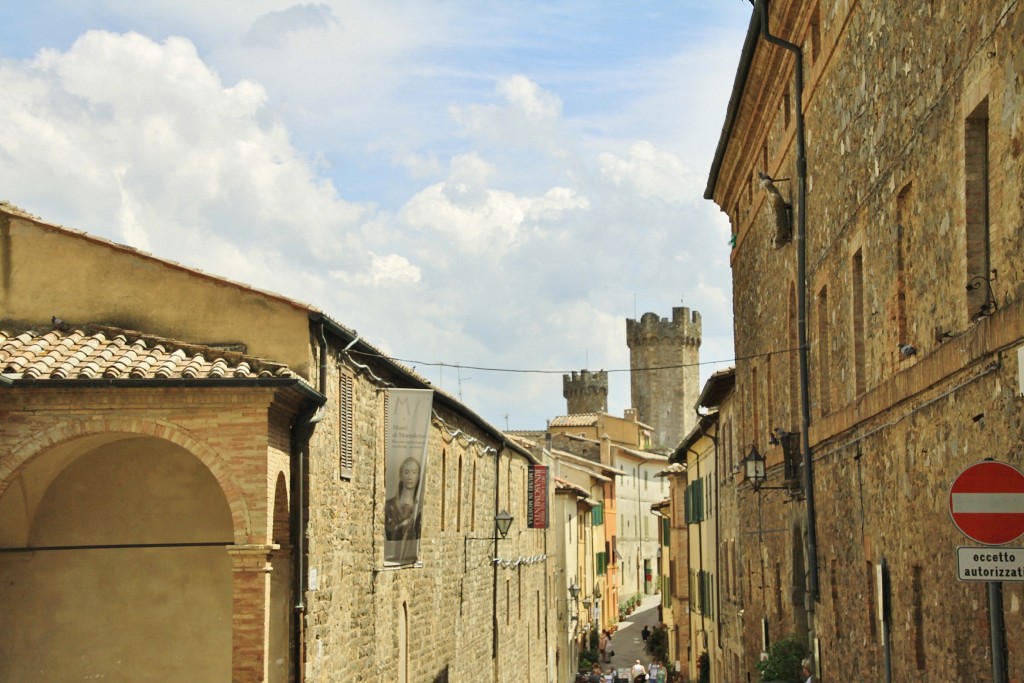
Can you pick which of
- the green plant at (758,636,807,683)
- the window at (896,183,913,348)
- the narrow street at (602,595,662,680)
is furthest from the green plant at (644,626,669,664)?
the window at (896,183,913,348)

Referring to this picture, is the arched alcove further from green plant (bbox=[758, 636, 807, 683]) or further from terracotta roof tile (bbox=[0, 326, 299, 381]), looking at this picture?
green plant (bbox=[758, 636, 807, 683])

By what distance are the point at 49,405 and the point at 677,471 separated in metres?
38.0

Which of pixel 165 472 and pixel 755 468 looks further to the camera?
pixel 755 468

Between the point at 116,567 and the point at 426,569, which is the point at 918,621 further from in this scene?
the point at 426,569

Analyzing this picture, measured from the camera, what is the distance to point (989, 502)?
762 cm

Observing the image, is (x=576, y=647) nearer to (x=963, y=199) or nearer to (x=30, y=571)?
(x=30, y=571)

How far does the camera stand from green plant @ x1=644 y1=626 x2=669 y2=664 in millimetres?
56625

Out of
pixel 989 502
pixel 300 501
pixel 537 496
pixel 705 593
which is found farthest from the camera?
pixel 705 593

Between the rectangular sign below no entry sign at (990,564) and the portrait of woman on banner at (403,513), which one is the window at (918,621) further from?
the portrait of woman on banner at (403,513)

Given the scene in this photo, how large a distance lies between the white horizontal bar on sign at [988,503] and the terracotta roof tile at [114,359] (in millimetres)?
8523

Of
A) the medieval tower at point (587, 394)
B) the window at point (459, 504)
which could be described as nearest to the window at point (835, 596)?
the window at point (459, 504)

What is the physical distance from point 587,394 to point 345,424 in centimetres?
10055

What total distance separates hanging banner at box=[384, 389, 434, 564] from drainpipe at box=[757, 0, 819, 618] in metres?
5.20

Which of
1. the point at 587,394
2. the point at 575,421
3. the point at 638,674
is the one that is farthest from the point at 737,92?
the point at 587,394
